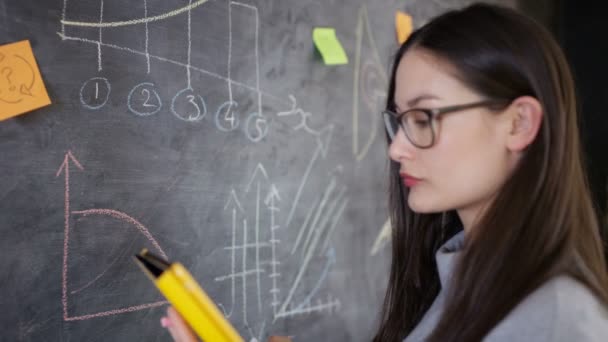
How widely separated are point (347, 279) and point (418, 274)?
1.43 ft

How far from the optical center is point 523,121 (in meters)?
0.75

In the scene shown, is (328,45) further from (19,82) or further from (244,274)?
(19,82)

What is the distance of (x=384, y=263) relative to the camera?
1533 mm

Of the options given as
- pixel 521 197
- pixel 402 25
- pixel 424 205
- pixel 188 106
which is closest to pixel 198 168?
pixel 188 106

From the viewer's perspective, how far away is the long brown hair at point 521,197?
2.31 ft

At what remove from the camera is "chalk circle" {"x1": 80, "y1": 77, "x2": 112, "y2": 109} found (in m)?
0.90

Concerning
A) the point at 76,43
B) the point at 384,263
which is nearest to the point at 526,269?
the point at 76,43

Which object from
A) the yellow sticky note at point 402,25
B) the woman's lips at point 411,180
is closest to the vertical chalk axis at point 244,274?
the woman's lips at point 411,180

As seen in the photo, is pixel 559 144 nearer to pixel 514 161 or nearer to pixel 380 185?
pixel 514 161

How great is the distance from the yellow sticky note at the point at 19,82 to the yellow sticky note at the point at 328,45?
64 cm

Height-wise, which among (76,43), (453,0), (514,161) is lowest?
(514,161)

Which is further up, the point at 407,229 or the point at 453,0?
the point at 453,0

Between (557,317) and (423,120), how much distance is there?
0.30 m

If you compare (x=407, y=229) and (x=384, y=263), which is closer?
(x=407, y=229)
